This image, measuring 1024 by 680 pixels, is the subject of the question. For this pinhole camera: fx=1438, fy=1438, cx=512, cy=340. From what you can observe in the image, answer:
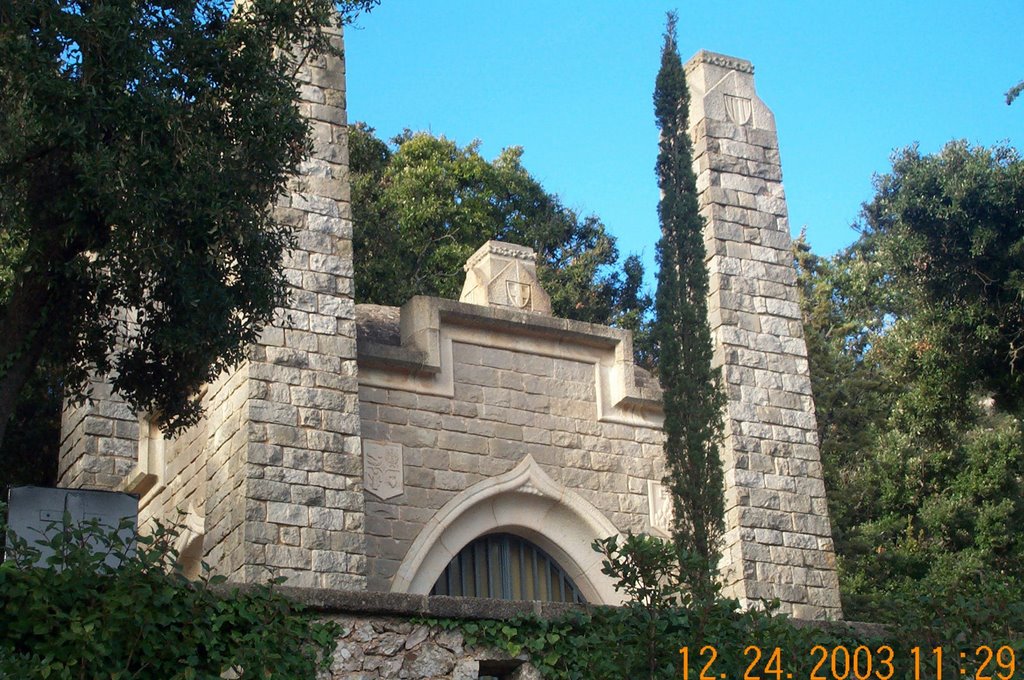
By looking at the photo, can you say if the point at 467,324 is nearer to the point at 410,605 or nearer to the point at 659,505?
the point at 659,505

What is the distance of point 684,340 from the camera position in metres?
12.6

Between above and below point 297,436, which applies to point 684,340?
above

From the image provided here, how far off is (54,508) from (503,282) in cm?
618

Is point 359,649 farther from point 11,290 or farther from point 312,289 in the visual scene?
point 312,289

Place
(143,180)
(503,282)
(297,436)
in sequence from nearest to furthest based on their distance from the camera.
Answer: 1. (143,180)
2. (297,436)
3. (503,282)

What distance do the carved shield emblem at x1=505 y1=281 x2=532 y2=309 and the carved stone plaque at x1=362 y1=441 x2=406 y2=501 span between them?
2148 mm

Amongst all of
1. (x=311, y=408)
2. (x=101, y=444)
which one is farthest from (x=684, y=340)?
(x=101, y=444)

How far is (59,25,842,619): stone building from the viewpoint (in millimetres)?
10977

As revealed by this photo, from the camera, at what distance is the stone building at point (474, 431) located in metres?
11.0

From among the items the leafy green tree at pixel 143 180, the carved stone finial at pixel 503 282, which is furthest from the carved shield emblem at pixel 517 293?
the leafy green tree at pixel 143 180

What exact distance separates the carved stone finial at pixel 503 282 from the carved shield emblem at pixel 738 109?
2479 millimetres

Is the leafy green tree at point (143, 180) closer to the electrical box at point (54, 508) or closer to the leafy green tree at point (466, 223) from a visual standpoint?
the electrical box at point (54, 508)

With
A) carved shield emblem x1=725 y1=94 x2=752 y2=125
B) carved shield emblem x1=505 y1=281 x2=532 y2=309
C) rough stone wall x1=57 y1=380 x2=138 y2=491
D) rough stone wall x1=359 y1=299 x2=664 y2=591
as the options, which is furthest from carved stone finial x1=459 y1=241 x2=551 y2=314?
rough stone wall x1=57 y1=380 x2=138 y2=491
